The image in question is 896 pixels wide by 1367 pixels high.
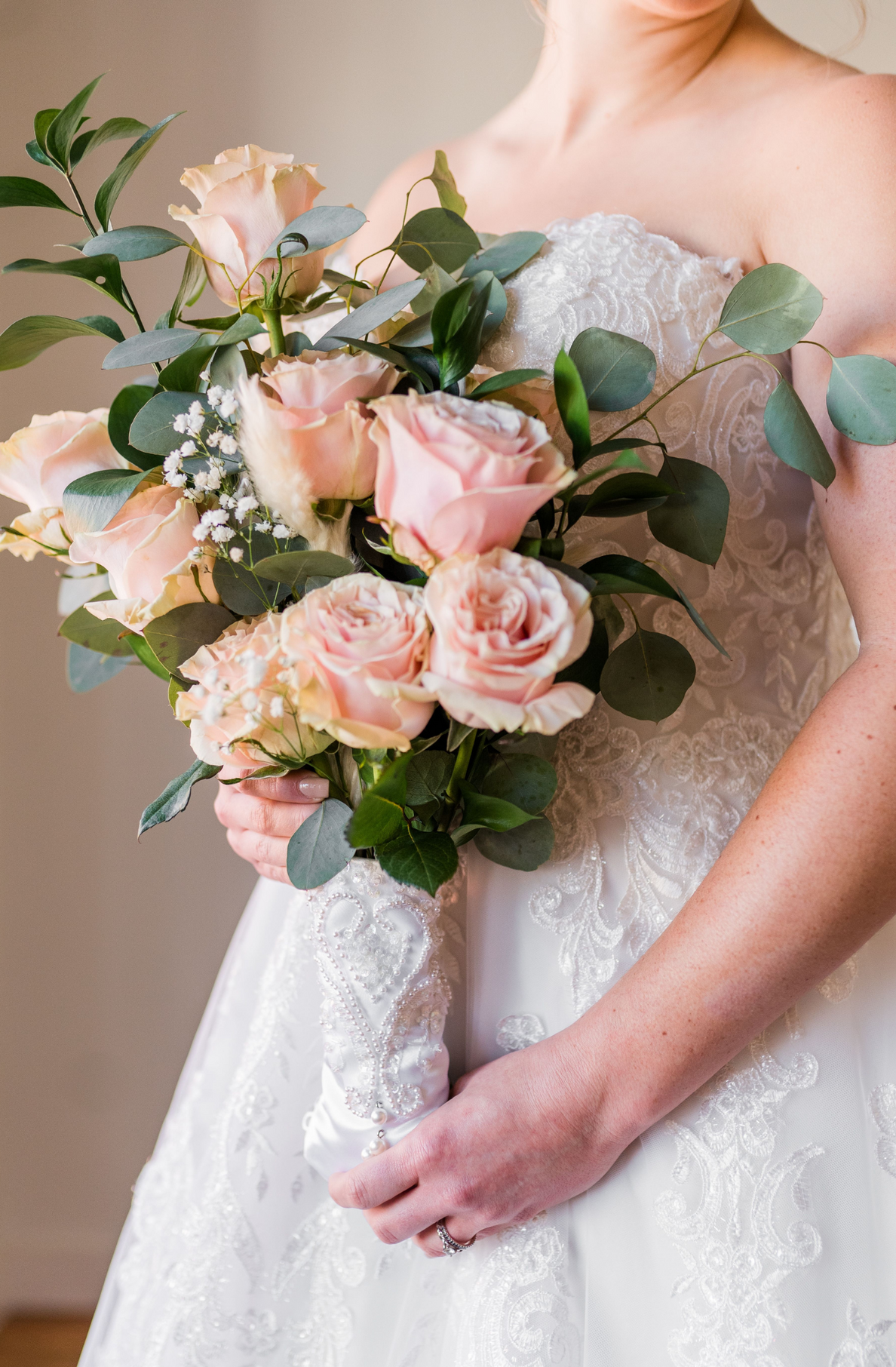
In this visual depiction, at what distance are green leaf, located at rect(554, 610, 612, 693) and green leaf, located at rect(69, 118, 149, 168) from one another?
1.56 ft

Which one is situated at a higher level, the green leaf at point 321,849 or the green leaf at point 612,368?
the green leaf at point 612,368

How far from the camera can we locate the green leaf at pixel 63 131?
69 cm

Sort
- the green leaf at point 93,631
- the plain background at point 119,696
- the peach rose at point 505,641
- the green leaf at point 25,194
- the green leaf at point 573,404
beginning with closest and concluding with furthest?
1. the peach rose at point 505,641
2. the green leaf at point 573,404
3. the green leaf at point 25,194
4. the green leaf at point 93,631
5. the plain background at point 119,696

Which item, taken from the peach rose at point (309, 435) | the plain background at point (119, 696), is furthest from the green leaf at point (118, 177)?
the plain background at point (119, 696)

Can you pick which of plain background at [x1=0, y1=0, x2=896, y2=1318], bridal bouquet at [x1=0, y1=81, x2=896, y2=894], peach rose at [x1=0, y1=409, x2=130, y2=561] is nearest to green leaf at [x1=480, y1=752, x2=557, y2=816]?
bridal bouquet at [x1=0, y1=81, x2=896, y2=894]

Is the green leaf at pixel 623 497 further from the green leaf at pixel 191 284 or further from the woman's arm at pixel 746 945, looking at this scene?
the green leaf at pixel 191 284

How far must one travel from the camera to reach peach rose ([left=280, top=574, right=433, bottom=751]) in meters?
0.50

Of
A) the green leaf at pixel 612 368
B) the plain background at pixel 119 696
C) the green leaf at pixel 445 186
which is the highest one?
the green leaf at pixel 445 186

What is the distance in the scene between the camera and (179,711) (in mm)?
602

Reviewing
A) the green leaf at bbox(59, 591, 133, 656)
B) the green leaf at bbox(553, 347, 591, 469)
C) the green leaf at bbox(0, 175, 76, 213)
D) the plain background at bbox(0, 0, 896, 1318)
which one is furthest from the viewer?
the plain background at bbox(0, 0, 896, 1318)

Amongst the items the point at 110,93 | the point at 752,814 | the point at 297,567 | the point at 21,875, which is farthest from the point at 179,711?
the point at 110,93

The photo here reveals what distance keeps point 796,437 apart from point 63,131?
55 cm

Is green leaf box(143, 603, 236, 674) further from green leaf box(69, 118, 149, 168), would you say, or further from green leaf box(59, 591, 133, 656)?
green leaf box(69, 118, 149, 168)

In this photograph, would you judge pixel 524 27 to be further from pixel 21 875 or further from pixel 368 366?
pixel 21 875
